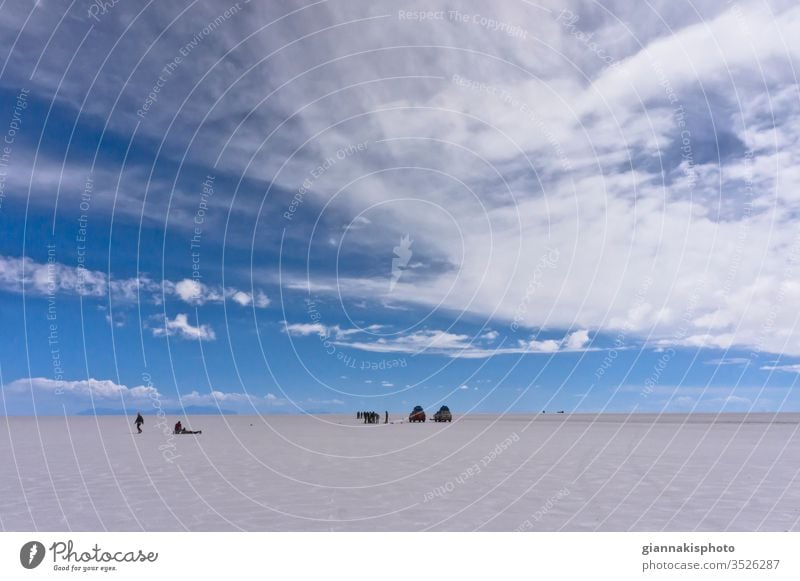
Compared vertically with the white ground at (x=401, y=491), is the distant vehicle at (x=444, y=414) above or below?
above

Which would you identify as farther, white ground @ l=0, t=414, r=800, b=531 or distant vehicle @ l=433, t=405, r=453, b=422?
distant vehicle @ l=433, t=405, r=453, b=422

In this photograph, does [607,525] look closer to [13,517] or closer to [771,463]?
[13,517]

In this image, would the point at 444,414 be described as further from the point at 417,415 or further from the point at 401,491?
the point at 401,491

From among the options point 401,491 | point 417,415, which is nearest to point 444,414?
point 417,415

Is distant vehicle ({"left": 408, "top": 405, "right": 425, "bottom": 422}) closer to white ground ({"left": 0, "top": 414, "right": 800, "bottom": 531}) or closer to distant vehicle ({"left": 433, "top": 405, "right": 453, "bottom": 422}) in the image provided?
distant vehicle ({"left": 433, "top": 405, "right": 453, "bottom": 422})

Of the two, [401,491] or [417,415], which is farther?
[417,415]

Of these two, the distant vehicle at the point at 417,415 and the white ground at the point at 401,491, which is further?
the distant vehicle at the point at 417,415

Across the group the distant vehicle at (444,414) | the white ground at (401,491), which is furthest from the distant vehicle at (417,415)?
the white ground at (401,491)

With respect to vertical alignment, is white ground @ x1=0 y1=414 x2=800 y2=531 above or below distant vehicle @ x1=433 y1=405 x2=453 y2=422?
below

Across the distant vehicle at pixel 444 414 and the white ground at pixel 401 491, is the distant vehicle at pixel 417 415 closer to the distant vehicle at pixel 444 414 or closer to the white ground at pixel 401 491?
the distant vehicle at pixel 444 414

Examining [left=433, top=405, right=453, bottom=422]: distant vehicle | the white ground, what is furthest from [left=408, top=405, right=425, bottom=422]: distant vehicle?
the white ground
